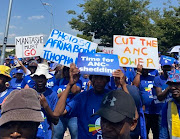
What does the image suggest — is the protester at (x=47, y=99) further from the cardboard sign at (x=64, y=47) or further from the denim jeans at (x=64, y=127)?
the denim jeans at (x=64, y=127)

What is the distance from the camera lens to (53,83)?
5.14 metres

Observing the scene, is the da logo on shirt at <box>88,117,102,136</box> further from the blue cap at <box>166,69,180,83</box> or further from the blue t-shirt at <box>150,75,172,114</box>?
the blue t-shirt at <box>150,75,172,114</box>

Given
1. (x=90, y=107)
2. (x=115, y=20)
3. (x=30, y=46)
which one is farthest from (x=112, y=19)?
(x=90, y=107)

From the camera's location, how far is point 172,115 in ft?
9.15

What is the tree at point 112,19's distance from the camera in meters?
26.4

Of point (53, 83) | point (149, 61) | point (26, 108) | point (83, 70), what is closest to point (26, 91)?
point (26, 108)

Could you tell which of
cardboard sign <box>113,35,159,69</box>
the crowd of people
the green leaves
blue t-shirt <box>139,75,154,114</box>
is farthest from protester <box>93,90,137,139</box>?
the green leaves

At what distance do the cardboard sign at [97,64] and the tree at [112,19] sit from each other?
76.1ft

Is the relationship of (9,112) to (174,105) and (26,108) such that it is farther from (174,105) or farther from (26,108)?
(174,105)

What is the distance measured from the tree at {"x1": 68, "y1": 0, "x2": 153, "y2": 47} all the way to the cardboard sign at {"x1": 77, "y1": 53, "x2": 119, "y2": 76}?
2318 cm

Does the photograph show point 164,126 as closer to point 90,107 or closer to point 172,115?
point 172,115

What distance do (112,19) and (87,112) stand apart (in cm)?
2500

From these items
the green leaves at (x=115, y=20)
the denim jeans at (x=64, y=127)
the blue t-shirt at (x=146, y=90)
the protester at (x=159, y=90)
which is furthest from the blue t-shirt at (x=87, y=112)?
the green leaves at (x=115, y=20)

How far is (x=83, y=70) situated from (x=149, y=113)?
7.62ft
